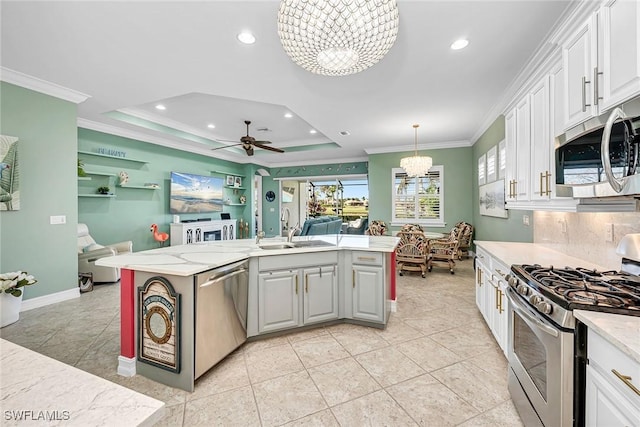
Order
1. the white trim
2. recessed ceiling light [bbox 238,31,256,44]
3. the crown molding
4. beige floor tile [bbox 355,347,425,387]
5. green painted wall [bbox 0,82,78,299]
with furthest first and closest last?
the crown molding < green painted wall [bbox 0,82,78,299] < the white trim < recessed ceiling light [bbox 238,31,256,44] < beige floor tile [bbox 355,347,425,387]

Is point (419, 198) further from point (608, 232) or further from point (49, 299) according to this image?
point (49, 299)

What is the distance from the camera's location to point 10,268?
3.27m

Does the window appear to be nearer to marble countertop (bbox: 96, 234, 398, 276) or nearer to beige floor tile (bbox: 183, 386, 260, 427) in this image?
marble countertop (bbox: 96, 234, 398, 276)

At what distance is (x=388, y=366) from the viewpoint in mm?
2260

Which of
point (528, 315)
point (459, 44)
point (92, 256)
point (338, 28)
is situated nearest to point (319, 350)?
point (528, 315)


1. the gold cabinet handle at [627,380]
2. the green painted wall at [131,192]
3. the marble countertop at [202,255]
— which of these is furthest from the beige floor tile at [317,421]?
the green painted wall at [131,192]

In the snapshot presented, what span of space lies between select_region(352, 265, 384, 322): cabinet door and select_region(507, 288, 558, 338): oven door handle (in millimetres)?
1203

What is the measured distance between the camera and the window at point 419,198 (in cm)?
686

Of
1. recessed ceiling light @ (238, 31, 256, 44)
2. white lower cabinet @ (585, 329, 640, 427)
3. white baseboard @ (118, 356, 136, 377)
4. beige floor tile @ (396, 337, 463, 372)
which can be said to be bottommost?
beige floor tile @ (396, 337, 463, 372)

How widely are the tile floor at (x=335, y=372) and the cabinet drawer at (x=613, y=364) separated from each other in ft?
3.00

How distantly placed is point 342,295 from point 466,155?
5344 mm

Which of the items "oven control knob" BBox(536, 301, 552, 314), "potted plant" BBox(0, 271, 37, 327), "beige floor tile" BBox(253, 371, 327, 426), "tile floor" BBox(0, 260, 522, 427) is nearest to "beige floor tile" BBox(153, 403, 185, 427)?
"tile floor" BBox(0, 260, 522, 427)

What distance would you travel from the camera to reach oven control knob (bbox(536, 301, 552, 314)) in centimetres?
131

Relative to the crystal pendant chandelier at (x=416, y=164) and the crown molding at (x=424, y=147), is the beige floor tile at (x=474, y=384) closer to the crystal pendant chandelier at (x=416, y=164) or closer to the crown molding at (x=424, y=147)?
the crystal pendant chandelier at (x=416, y=164)
